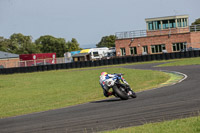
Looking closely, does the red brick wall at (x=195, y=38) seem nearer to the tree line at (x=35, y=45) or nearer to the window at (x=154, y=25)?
the window at (x=154, y=25)

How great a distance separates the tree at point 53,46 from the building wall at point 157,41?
74.0 m

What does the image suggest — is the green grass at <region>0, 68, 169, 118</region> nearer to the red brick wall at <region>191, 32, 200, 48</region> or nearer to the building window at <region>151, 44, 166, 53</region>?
the red brick wall at <region>191, 32, 200, 48</region>

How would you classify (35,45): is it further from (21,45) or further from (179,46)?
(179,46)

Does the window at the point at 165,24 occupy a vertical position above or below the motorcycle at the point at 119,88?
above

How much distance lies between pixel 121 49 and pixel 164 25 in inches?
337

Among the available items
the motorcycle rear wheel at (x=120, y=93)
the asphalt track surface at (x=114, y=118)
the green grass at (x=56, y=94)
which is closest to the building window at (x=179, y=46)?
the green grass at (x=56, y=94)

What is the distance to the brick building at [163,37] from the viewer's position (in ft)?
194

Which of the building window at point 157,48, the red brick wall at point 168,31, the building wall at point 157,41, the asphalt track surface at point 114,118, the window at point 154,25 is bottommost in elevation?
the asphalt track surface at point 114,118

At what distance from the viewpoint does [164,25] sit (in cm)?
6191

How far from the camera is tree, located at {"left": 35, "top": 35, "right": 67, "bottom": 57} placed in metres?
138

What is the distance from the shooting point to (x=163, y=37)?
201 ft

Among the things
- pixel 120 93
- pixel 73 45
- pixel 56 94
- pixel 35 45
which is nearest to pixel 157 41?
pixel 56 94

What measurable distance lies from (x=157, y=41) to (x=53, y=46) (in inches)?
3223

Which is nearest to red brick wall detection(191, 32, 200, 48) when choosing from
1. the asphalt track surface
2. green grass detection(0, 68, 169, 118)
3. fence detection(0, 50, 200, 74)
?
fence detection(0, 50, 200, 74)
